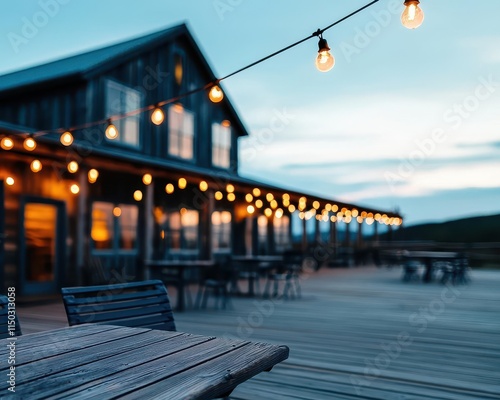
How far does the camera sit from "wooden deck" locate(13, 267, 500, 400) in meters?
3.80

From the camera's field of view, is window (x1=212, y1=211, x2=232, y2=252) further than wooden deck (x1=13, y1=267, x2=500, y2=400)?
Yes

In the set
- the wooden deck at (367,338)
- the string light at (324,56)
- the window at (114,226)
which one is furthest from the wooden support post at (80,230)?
the string light at (324,56)

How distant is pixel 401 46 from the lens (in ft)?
31.3

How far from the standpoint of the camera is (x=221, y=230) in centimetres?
1579

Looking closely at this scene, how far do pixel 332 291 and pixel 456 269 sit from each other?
15.5 ft

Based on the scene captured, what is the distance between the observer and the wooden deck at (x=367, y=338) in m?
3.80

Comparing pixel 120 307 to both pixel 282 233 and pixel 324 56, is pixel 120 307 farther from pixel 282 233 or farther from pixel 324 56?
pixel 282 233

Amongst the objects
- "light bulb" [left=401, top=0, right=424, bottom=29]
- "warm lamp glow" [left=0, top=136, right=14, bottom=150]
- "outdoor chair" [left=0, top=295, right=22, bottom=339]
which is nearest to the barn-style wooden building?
"warm lamp glow" [left=0, top=136, right=14, bottom=150]

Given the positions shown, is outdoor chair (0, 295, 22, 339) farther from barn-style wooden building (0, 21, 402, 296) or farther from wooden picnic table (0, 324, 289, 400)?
barn-style wooden building (0, 21, 402, 296)

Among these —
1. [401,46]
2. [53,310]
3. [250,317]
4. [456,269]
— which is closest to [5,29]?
[53,310]

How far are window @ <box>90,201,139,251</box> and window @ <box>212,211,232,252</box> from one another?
3662mm

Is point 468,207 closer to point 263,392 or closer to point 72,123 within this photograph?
point 72,123

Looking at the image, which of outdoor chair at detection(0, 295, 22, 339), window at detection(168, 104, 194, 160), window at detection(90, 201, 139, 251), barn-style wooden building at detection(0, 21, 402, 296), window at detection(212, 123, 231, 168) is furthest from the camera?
window at detection(212, 123, 231, 168)

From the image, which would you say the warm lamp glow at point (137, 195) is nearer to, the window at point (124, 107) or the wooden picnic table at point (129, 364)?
the window at point (124, 107)
